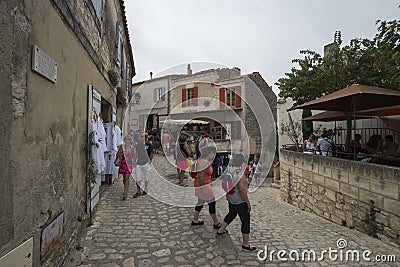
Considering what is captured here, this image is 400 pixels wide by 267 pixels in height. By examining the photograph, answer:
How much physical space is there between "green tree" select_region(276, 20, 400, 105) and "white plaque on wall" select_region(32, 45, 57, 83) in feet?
26.0

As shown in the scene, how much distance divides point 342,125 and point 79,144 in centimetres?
1068

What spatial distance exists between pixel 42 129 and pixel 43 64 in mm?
582

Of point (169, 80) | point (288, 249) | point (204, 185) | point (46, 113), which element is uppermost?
point (169, 80)

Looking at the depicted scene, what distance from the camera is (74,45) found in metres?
3.31

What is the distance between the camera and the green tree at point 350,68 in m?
7.26

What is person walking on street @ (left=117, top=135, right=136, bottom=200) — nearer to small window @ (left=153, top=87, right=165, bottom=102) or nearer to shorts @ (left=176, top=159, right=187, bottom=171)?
shorts @ (left=176, top=159, right=187, bottom=171)

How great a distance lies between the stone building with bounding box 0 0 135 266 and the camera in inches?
68.7

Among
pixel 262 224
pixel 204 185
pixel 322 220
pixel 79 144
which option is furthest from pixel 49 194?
pixel 322 220

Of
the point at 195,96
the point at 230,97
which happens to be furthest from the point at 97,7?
the point at 195,96

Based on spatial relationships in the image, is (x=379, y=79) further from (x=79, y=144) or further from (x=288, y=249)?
(x=79, y=144)

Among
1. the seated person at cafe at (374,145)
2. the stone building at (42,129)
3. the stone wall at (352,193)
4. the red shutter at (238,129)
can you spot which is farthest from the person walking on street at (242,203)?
the red shutter at (238,129)

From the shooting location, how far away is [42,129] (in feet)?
7.57

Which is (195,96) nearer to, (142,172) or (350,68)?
(350,68)

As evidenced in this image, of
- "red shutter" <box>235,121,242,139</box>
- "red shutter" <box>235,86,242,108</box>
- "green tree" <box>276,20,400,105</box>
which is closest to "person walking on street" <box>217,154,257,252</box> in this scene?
"green tree" <box>276,20,400,105</box>
